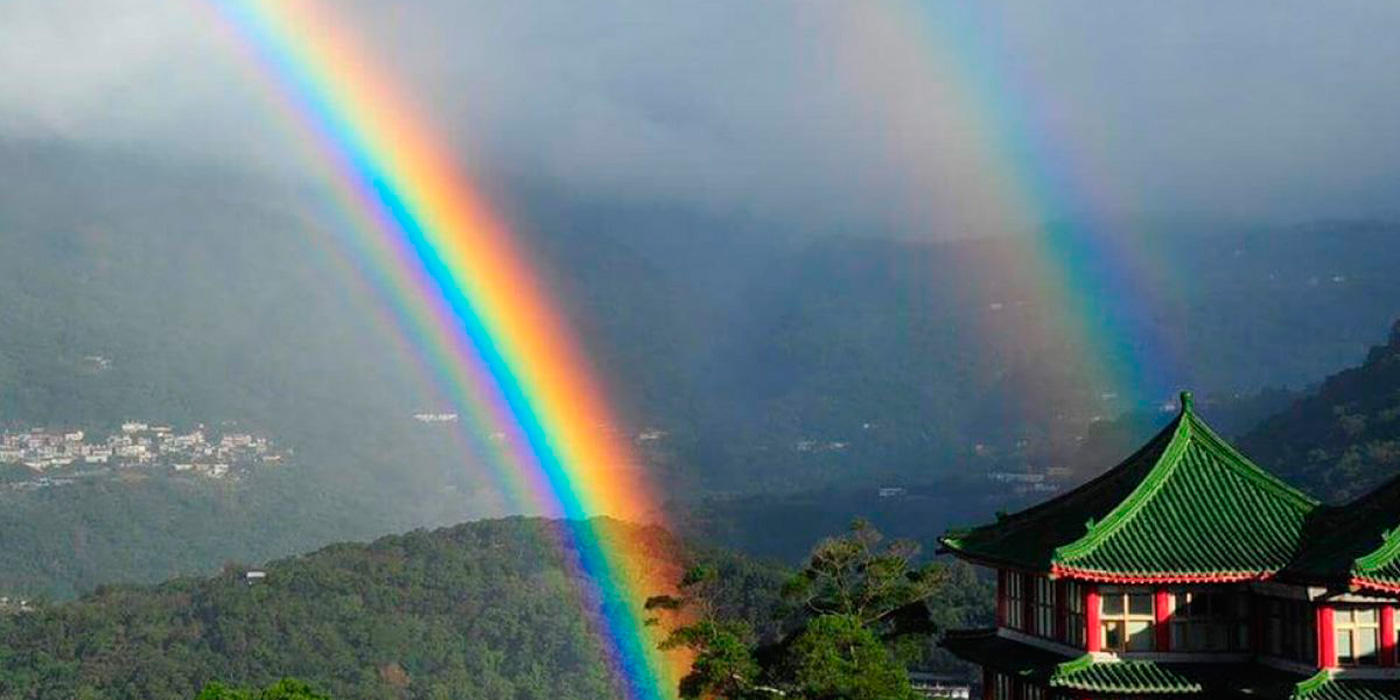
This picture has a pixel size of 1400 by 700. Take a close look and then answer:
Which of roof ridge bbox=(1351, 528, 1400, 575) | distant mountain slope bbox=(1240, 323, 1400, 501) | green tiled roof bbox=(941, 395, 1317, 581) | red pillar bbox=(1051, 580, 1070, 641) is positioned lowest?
red pillar bbox=(1051, 580, 1070, 641)

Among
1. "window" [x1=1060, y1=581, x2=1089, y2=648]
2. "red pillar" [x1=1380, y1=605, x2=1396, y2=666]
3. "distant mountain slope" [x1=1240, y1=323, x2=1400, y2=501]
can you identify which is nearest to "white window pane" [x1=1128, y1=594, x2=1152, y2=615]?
"window" [x1=1060, y1=581, x2=1089, y2=648]

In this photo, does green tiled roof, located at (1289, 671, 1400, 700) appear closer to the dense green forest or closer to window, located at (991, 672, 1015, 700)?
window, located at (991, 672, 1015, 700)

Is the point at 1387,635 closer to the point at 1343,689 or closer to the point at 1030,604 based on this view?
the point at 1343,689

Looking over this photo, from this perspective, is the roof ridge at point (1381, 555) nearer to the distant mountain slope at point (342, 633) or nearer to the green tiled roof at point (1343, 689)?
the green tiled roof at point (1343, 689)

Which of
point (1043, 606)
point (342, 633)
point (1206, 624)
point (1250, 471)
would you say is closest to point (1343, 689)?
point (1206, 624)

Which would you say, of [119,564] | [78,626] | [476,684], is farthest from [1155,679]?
[119,564]

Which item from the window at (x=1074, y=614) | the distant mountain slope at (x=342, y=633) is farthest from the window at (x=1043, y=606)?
the distant mountain slope at (x=342, y=633)
